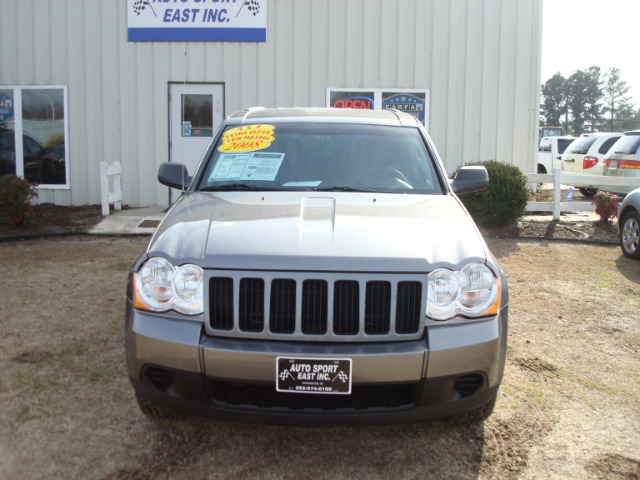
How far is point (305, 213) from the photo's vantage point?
11.8 feet

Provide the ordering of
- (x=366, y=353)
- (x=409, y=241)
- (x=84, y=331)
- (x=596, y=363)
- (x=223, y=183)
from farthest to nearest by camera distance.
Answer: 1. (x=84, y=331)
2. (x=596, y=363)
3. (x=223, y=183)
4. (x=409, y=241)
5. (x=366, y=353)

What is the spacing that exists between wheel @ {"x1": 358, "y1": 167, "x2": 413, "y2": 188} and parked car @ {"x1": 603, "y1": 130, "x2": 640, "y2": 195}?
9.02 meters

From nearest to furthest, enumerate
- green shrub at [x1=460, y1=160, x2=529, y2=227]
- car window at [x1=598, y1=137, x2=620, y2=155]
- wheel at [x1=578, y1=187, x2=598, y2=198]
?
1. green shrub at [x1=460, y1=160, x2=529, y2=227]
2. car window at [x1=598, y1=137, x2=620, y2=155]
3. wheel at [x1=578, y1=187, x2=598, y2=198]

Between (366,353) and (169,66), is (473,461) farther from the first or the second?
(169,66)

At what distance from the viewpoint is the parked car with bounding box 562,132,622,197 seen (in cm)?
1600

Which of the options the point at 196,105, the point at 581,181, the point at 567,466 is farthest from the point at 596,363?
the point at 196,105

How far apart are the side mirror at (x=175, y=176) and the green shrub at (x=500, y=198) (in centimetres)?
634

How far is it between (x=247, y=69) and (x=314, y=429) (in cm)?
956

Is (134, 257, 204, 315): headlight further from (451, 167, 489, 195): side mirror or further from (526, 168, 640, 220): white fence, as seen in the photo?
(526, 168, 640, 220): white fence

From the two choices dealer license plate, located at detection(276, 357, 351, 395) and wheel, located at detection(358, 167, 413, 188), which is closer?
dealer license plate, located at detection(276, 357, 351, 395)

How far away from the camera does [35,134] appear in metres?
12.5

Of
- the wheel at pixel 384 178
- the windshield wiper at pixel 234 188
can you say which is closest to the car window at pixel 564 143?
the wheel at pixel 384 178

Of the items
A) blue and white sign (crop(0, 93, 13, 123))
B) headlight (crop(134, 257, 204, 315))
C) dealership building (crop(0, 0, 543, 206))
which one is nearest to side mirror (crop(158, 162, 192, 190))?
headlight (crop(134, 257, 204, 315))

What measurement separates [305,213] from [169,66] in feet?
31.1
